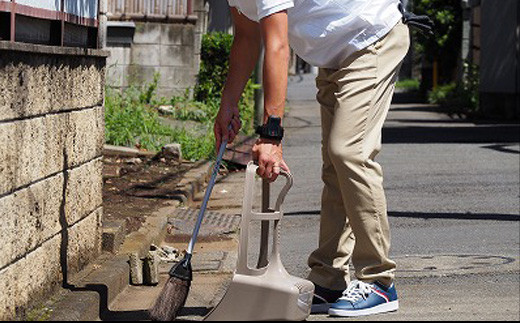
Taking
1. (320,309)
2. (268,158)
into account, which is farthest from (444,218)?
(268,158)

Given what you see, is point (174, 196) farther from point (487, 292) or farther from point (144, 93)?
point (144, 93)

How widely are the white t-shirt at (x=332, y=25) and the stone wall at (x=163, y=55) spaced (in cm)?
1294

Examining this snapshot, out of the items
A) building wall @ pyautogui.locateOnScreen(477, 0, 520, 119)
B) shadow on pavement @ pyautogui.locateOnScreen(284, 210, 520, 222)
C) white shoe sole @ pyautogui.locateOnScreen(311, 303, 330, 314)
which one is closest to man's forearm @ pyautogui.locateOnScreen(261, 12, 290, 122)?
white shoe sole @ pyautogui.locateOnScreen(311, 303, 330, 314)

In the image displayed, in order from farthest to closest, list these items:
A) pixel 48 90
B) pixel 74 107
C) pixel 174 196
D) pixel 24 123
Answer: pixel 174 196
pixel 74 107
pixel 48 90
pixel 24 123

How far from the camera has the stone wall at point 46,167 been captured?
4.44m

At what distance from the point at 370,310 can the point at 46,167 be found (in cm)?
162

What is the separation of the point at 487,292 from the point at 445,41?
2734cm

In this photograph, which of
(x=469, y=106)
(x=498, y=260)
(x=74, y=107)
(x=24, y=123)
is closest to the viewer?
(x=24, y=123)

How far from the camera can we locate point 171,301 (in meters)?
4.70

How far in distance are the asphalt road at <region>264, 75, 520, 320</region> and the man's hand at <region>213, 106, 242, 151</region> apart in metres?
1.10

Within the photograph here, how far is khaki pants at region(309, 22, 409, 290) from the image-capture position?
4969 mm

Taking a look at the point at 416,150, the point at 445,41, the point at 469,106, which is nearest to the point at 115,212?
the point at 416,150

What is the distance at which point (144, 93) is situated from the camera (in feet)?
54.0

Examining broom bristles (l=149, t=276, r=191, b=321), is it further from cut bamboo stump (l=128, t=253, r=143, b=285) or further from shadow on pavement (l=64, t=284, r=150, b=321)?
cut bamboo stump (l=128, t=253, r=143, b=285)
